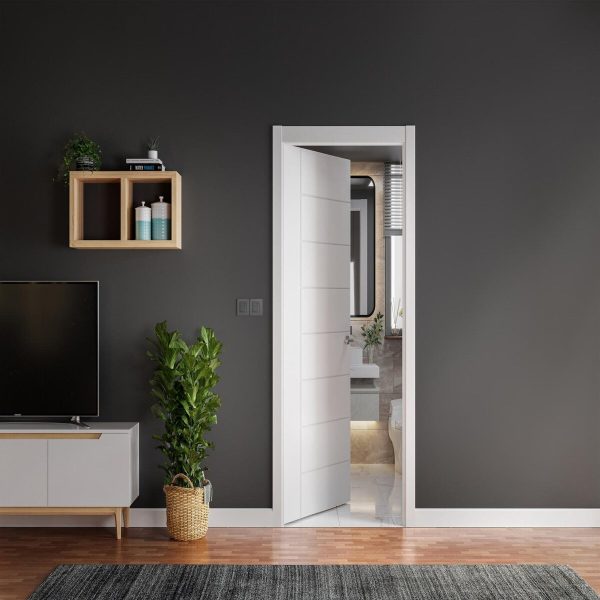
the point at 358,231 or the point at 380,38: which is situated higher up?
the point at 380,38

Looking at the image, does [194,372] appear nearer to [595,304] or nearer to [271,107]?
[271,107]

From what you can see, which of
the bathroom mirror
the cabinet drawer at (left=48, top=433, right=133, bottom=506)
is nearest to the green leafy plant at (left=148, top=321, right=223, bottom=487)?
the cabinet drawer at (left=48, top=433, right=133, bottom=506)

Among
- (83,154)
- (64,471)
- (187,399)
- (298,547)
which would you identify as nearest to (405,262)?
(187,399)

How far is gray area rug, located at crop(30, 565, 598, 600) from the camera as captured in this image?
3.12m

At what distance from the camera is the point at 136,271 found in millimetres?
4137

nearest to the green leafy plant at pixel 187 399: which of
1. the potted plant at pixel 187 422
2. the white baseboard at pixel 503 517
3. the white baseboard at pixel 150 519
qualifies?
the potted plant at pixel 187 422

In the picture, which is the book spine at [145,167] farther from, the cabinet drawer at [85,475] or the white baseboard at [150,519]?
the white baseboard at [150,519]

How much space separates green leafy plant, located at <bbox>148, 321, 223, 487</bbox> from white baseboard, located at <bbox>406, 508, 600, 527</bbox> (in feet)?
4.26

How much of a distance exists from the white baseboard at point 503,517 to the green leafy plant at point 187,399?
4.26 ft

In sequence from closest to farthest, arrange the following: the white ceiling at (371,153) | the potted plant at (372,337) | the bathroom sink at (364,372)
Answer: the white ceiling at (371,153), the bathroom sink at (364,372), the potted plant at (372,337)

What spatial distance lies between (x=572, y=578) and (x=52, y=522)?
2841 millimetres

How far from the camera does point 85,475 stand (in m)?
3.81

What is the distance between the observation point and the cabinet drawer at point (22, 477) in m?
3.79

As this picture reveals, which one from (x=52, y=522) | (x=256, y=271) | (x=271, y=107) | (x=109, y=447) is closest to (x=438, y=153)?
(x=271, y=107)
